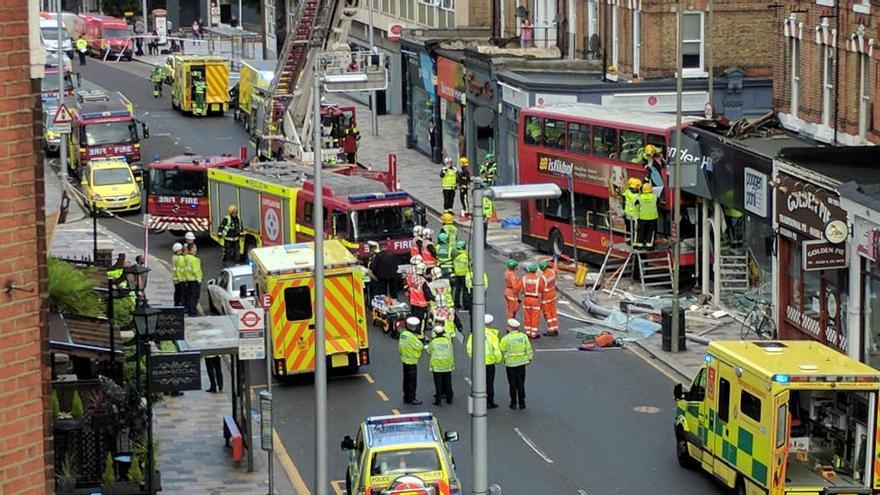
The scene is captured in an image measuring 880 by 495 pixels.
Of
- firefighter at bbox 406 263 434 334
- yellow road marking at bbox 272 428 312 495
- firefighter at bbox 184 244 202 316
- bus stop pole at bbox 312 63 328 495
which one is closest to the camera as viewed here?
bus stop pole at bbox 312 63 328 495

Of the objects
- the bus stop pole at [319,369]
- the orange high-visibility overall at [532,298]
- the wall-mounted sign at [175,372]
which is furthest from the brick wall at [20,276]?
the orange high-visibility overall at [532,298]

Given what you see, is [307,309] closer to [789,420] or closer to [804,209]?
[804,209]

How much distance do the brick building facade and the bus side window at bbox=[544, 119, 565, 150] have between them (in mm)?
5436

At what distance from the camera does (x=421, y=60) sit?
64875mm

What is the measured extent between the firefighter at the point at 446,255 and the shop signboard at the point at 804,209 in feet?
23.7

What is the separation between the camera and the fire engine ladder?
40.2 meters

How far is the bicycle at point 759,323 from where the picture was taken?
35.3 meters

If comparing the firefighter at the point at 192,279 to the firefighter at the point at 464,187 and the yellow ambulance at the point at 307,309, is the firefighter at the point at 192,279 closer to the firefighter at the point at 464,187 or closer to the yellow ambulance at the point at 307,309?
the yellow ambulance at the point at 307,309

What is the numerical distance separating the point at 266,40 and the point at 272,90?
4089 cm

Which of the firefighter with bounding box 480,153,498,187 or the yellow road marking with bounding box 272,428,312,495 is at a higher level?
the firefighter with bounding box 480,153,498,187

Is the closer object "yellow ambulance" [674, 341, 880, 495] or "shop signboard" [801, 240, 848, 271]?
"yellow ambulance" [674, 341, 880, 495]

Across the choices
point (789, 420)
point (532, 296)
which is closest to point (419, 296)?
point (532, 296)

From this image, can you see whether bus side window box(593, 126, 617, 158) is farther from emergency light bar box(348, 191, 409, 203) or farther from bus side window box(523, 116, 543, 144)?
emergency light bar box(348, 191, 409, 203)

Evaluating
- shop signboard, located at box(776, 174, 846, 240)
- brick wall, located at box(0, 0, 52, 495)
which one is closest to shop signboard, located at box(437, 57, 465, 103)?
shop signboard, located at box(776, 174, 846, 240)
